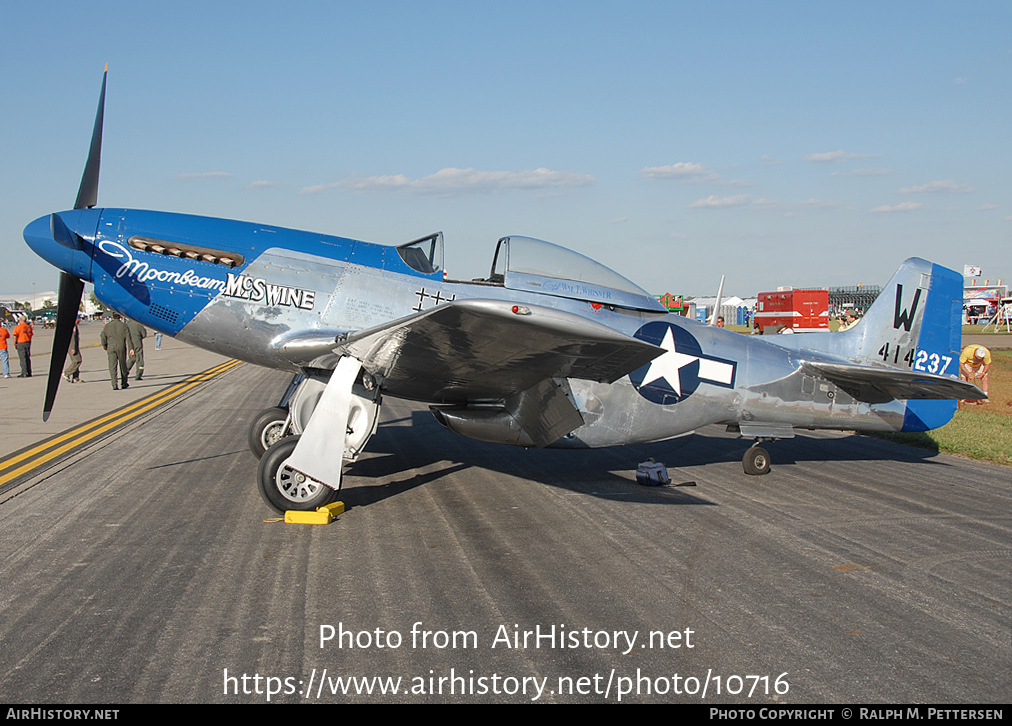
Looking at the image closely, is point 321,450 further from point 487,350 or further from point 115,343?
point 115,343

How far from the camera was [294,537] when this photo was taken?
5609mm

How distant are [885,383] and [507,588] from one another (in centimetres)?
584

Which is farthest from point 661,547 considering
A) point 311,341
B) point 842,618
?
point 311,341

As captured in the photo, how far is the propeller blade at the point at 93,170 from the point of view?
24.9 feet

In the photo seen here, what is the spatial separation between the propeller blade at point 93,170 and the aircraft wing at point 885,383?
8251 millimetres

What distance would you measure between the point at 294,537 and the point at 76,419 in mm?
8663

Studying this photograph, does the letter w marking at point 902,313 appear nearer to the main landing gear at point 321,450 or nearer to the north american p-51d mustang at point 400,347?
the north american p-51d mustang at point 400,347

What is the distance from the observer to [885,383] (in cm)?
820

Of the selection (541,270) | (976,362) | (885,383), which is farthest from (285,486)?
(976,362)

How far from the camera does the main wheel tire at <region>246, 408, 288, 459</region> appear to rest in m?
8.34

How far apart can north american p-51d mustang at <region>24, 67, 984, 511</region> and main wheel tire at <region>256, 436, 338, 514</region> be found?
0.01 meters

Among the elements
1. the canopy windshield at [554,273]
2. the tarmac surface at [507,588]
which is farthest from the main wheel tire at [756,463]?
the canopy windshield at [554,273]

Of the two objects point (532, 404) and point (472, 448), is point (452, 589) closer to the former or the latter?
point (532, 404)
